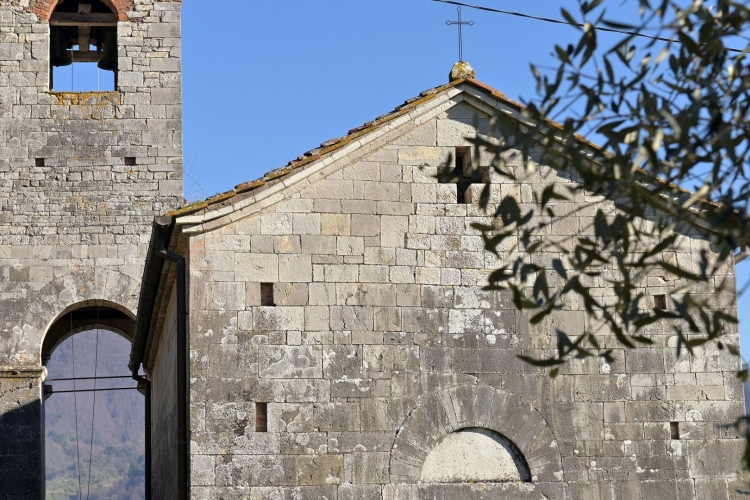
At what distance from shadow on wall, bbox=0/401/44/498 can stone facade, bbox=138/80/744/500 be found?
331 inches

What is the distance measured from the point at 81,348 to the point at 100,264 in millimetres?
157402

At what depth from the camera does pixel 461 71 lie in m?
12.1

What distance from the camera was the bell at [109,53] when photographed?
806 inches

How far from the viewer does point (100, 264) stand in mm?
19469

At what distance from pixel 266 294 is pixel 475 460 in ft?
8.05

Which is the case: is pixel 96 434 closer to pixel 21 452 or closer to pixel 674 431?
pixel 21 452

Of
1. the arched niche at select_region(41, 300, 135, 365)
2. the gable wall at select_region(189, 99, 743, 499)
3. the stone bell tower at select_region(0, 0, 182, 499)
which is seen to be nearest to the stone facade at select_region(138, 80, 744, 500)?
the gable wall at select_region(189, 99, 743, 499)

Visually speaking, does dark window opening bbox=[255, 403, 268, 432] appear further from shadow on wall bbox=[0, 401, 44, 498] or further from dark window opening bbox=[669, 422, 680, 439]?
shadow on wall bbox=[0, 401, 44, 498]

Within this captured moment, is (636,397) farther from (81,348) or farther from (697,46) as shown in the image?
(81,348)

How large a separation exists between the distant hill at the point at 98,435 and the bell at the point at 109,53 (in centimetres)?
10701

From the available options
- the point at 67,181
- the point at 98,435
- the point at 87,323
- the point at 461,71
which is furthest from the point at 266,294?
the point at 98,435

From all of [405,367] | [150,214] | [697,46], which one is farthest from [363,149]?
[150,214]

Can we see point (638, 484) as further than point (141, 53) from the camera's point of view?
No

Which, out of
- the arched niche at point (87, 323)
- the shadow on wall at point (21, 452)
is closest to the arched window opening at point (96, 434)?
the arched niche at point (87, 323)
